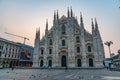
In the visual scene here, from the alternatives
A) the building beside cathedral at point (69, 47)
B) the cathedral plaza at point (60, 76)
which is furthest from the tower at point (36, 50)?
the cathedral plaza at point (60, 76)

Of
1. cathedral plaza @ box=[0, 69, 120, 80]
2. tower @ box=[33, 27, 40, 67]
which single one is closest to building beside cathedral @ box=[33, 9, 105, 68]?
tower @ box=[33, 27, 40, 67]

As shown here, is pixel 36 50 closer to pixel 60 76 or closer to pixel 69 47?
pixel 69 47

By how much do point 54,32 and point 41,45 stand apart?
7.07m

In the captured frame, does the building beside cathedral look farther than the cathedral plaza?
Yes

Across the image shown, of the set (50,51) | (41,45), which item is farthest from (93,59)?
(41,45)

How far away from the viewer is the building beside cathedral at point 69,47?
36219mm

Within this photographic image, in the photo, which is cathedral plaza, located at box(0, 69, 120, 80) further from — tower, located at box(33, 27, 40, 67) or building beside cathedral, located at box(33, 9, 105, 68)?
tower, located at box(33, 27, 40, 67)

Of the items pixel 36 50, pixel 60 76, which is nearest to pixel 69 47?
pixel 36 50

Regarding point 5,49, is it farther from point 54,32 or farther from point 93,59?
point 93,59

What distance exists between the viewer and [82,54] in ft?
121

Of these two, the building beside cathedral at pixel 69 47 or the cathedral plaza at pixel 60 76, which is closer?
the cathedral plaza at pixel 60 76

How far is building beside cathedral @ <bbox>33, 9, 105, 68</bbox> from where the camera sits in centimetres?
3622

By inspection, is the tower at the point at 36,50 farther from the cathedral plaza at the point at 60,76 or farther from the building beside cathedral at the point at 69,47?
the cathedral plaza at the point at 60,76

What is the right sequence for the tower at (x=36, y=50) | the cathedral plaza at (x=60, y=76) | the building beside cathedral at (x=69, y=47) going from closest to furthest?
the cathedral plaza at (x=60, y=76)
the building beside cathedral at (x=69, y=47)
the tower at (x=36, y=50)
